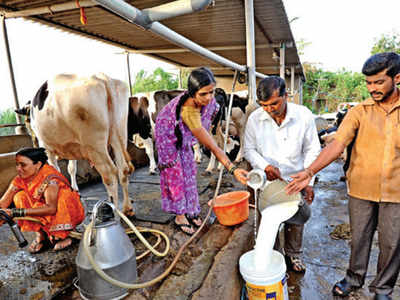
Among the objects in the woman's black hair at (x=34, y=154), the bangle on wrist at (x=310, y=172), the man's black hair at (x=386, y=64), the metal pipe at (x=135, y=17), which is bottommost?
the bangle on wrist at (x=310, y=172)

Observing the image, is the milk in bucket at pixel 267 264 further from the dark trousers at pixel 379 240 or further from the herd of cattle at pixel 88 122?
the herd of cattle at pixel 88 122

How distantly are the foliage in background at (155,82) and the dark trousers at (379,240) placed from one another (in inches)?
799

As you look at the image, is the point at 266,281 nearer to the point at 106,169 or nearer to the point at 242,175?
the point at 242,175

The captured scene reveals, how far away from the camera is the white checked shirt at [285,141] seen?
192 centimetres

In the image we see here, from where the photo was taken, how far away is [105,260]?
1464mm

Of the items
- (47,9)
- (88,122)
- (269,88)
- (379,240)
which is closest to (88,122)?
(88,122)

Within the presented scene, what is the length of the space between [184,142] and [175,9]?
114 cm

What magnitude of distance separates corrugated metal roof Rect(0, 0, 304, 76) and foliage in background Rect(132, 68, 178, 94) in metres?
13.7

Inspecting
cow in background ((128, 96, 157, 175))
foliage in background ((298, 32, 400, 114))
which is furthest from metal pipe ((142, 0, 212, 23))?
foliage in background ((298, 32, 400, 114))

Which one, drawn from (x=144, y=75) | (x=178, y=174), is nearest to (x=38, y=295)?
(x=178, y=174)

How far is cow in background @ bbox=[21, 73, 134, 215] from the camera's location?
8.70 ft

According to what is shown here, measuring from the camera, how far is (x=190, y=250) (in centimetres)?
214

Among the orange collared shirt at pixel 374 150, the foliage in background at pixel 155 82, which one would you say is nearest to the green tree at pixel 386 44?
the foliage in background at pixel 155 82

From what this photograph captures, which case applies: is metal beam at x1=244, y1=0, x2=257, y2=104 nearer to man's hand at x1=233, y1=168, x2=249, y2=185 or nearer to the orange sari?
man's hand at x1=233, y1=168, x2=249, y2=185
